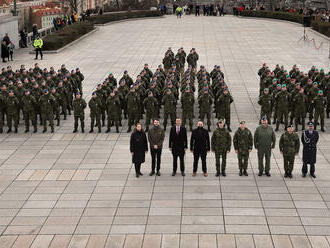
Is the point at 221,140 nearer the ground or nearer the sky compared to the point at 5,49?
nearer the ground

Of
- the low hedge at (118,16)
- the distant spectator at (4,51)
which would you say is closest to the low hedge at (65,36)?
the distant spectator at (4,51)

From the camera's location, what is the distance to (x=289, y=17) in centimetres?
5578

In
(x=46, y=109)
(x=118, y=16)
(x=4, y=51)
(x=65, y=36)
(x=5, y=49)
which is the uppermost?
(x=118, y=16)

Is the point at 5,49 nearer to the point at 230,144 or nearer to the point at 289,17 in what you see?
the point at 230,144

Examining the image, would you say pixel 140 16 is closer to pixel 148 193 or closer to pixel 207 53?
pixel 207 53

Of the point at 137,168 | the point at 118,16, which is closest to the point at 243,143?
the point at 137,168

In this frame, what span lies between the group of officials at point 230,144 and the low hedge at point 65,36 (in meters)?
24.9

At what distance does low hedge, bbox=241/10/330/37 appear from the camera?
43.4 meters

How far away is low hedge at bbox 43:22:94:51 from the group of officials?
81.7 ft

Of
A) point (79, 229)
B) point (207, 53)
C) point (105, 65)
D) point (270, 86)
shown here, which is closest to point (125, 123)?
point (270, 86)

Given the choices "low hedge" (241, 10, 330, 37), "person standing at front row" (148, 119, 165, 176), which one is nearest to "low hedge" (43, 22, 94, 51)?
"low hedge" (241, 10, 330, 37)

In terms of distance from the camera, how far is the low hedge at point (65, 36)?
37938 mm

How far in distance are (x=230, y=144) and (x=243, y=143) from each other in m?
0.34

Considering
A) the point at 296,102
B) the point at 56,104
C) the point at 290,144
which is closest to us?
the point at 290,144
